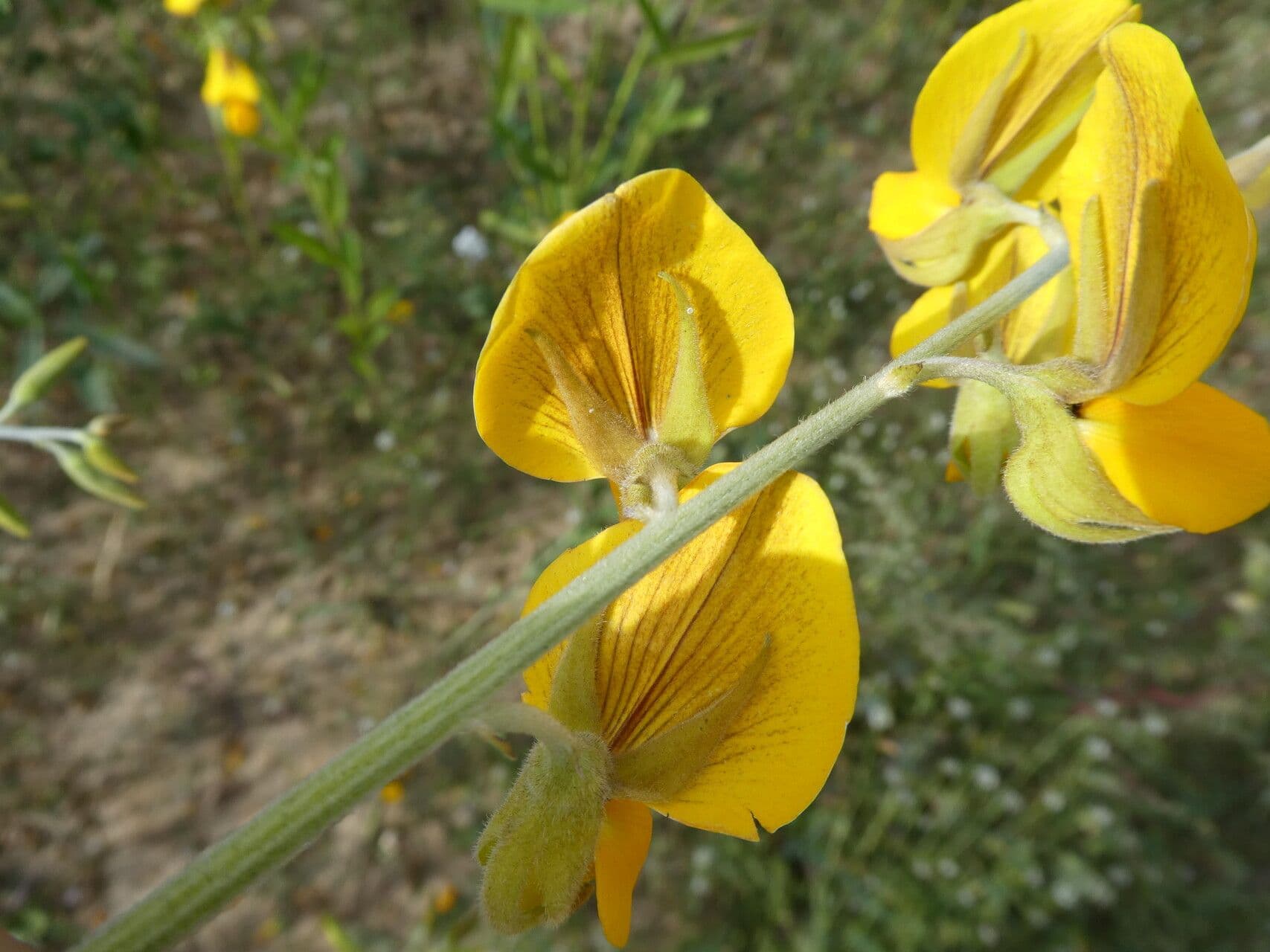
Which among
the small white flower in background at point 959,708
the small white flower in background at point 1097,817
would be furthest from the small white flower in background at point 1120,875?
the small white flower in background at point 959,708

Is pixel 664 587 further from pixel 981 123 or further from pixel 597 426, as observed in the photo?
pixel 981 123

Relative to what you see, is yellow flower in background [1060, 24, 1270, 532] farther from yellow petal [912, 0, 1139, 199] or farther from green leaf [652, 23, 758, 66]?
green leaf [652, 23, 758, 66]

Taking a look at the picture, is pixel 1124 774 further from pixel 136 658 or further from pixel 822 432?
pixel 136 658

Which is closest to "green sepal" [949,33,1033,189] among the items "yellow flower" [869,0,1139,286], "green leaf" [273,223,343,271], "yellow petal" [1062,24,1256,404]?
"yellow flower" [869,0,1139,286]

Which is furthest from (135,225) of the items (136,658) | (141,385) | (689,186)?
(689,186)

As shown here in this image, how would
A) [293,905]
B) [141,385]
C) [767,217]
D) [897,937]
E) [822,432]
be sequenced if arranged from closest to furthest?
[822,432]
[897,937]
[293,905]
[141,385]
[767,217]

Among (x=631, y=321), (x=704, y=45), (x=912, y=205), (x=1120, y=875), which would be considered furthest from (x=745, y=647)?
(x=1120, y=875)

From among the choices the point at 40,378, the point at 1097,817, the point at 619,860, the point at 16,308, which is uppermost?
the point at 619,860
